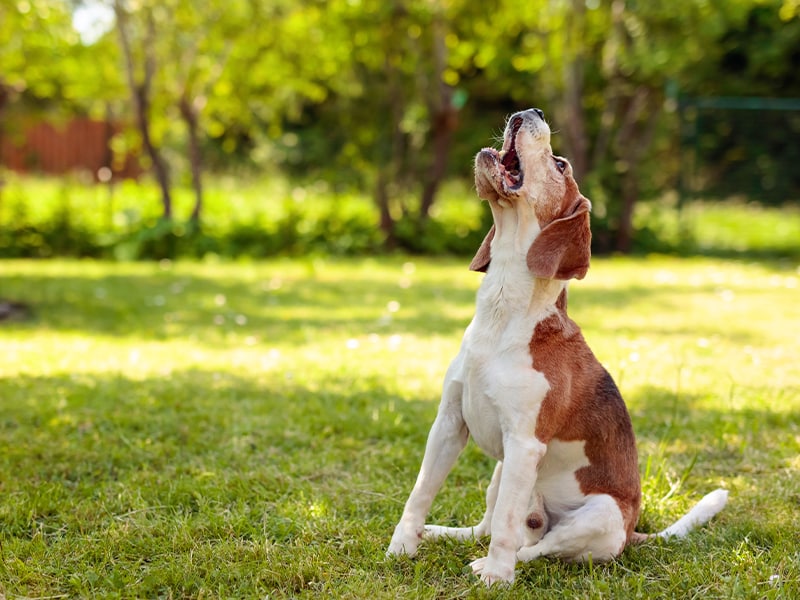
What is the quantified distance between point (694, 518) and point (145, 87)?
35.4ft

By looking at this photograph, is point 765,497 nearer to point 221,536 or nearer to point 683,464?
point 683,464

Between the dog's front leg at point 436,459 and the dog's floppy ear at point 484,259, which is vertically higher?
the dog's floppy ear at point 484,259

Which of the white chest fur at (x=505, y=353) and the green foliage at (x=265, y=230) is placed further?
the green foliage at (x=265, y=230)

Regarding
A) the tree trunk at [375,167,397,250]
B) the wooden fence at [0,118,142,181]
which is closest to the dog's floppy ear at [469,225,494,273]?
the tree trunk at [375,167,397,250]

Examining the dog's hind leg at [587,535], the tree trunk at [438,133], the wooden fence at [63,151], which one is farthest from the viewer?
the wooden fence at [63,151]

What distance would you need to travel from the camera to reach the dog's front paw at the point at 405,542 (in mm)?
3094

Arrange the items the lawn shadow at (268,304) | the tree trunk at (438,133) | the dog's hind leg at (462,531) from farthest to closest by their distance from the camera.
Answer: the tree trunk at (438,133)
the lawn shadow at (268,304)
the dog's hind leg at (462,531)

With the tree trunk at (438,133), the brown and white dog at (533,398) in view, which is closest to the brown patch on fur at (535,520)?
the brown and white dog at (533,398)

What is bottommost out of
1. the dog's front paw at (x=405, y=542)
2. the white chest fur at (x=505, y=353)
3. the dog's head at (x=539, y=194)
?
the dog's front paw at (x=405, y=542)

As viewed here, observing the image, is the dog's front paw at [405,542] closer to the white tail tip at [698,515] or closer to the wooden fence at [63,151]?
the white tail tip at [698,515]

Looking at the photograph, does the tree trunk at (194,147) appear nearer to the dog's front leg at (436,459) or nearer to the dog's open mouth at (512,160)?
the dog's front leg at (436,459)

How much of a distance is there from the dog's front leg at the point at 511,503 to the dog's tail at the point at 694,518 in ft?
2.10

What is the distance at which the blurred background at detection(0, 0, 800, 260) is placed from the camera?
12375 millimetres

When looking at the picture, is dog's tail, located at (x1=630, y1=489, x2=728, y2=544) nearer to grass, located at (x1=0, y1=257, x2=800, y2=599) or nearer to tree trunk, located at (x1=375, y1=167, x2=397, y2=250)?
grass, located at (x1=0, y1=257, x2=800, y2=599)
